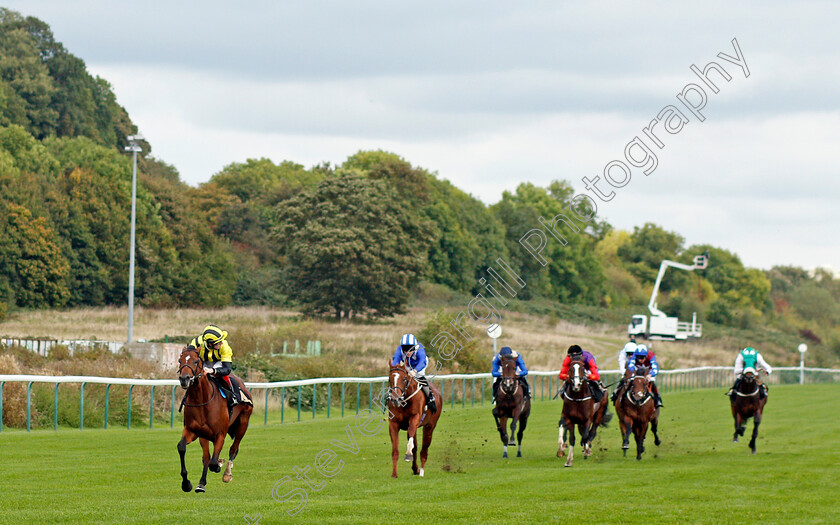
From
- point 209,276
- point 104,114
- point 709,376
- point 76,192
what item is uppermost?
point 104,114

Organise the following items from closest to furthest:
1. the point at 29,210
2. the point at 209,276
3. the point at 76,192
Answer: the point at 29,210, the point at 76,192, the point at 209,276

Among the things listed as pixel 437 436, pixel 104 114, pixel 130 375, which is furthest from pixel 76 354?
pixel 104 114

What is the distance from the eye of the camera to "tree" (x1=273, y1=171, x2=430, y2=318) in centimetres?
4634

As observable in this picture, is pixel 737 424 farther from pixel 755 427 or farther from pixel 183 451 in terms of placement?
pixel 183 451

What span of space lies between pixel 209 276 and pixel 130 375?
30.5 meters

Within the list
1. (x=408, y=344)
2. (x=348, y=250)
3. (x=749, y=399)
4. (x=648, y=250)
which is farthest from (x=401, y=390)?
(x=648, y=250)

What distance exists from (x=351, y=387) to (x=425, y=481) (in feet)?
46.9

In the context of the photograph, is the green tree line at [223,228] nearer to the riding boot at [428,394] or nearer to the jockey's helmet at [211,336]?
the riding boot at [428,394]

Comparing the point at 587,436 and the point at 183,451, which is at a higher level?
the point at 183,451

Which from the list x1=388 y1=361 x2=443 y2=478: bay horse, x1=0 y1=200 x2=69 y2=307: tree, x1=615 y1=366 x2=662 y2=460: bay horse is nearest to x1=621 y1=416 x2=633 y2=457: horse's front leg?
x1=615 y1=366 x2=662 y2=460: bay horse

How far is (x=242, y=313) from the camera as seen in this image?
158ft

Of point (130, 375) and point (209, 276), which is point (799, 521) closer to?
point (130, 375)

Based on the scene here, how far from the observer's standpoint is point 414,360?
13.5 meters

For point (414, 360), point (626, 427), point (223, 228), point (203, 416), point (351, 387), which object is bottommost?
point (351, 387)
